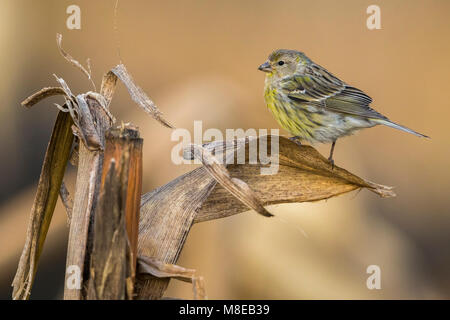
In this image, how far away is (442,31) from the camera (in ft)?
11.0

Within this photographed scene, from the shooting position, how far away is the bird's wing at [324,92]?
2980 millimetres

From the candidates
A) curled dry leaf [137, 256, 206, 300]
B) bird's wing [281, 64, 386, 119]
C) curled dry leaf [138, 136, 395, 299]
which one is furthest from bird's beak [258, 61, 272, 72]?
curled dry leaf [137, 256, 206, 300]

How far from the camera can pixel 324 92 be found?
3154mm

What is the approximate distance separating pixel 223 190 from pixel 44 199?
1.50 feet

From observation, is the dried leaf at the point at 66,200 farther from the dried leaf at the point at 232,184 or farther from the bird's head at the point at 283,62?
the bird's head at the point at 283,62

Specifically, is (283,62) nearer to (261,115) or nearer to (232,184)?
(261,115)

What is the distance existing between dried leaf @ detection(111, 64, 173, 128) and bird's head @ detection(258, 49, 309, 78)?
1585 mm

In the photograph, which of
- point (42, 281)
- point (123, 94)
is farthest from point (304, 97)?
point (42, 281)

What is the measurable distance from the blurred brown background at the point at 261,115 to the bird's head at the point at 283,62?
118mm

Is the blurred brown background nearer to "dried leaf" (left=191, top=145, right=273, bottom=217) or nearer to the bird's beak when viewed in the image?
the bird's beak

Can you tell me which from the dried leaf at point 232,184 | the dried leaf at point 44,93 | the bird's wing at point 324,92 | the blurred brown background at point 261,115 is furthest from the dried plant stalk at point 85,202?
the bird's wing at point 324,92

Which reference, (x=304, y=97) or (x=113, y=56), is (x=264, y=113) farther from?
(x=113, y=56)

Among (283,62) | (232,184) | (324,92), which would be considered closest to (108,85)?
(232,184)

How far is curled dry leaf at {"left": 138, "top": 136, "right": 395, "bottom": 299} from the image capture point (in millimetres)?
1426
